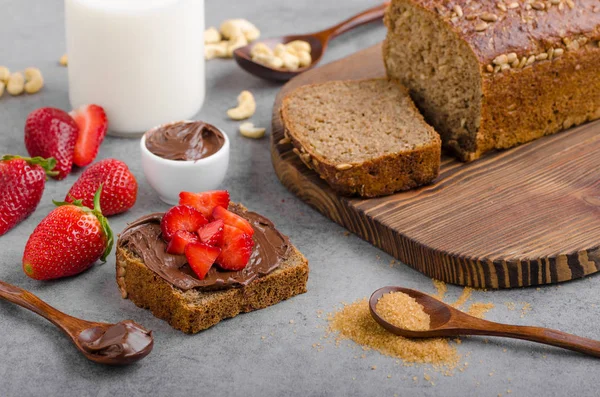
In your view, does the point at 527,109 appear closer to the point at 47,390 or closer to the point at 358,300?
the point at 358,300

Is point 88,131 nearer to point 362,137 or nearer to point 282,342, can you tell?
point 362,137

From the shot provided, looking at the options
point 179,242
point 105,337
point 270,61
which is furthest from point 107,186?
point 270,61

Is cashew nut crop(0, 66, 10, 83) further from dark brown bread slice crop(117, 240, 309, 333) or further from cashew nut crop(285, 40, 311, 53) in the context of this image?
dark brown bread slice crop(117, 240, 309, 333)

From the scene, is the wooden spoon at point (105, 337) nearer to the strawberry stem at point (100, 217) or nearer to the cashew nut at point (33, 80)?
the strawberry stem at point (100, 217)

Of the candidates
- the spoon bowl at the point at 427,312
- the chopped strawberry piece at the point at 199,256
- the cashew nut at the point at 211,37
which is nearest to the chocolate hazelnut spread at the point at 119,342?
the chopped strawberry piece at the point at 199,256

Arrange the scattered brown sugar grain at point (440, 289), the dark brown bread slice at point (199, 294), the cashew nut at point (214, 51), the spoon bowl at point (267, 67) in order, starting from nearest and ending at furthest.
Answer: the dark brown bread slice at point (199, 294) < the scattered brown sugar grain at point (440, 289) < the spoon bowl at point (267, 67) < the cashew nut at point (214, 51)

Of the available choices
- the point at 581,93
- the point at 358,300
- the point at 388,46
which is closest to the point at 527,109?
the point at 581,93

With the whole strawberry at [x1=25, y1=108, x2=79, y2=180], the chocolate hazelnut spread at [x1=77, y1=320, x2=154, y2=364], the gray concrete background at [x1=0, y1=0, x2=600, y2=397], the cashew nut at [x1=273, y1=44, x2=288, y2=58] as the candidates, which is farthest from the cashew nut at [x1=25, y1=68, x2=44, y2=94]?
the chocolate hazelnut spread at [x1=77, y1=320, x2=154, y2=364]

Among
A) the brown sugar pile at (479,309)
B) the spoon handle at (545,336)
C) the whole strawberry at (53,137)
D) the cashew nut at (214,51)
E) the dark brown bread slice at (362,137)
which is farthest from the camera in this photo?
the cashew nut at (214,51)
